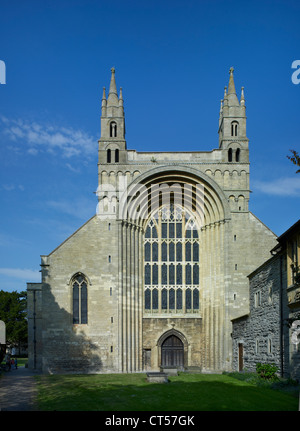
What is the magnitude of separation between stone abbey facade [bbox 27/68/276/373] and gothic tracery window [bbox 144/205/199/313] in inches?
2.9

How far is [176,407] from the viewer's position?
1405cm

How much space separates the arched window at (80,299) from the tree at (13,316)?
1257 inches

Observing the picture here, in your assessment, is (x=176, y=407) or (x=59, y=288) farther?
(x=59, y=288)

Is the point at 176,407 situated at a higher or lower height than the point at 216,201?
lower

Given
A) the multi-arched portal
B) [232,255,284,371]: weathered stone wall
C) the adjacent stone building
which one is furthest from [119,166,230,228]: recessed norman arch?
[232,255,284,371]: weathered stone wall

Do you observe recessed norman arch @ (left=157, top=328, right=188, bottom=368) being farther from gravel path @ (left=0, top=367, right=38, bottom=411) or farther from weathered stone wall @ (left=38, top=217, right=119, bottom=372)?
gravel path @ (left=0, top=367, right=38, bottom=411)

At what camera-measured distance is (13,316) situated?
200 feet

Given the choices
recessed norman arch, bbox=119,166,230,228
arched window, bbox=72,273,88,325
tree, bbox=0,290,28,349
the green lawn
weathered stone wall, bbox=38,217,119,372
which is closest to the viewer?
the green lawn

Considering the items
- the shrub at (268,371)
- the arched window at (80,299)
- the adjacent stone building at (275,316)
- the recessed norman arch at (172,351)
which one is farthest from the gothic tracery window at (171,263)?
Result: the shrub at (268,371)

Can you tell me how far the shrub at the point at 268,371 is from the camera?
20.8 meters

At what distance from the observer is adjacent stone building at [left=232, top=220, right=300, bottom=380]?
18.7 m
